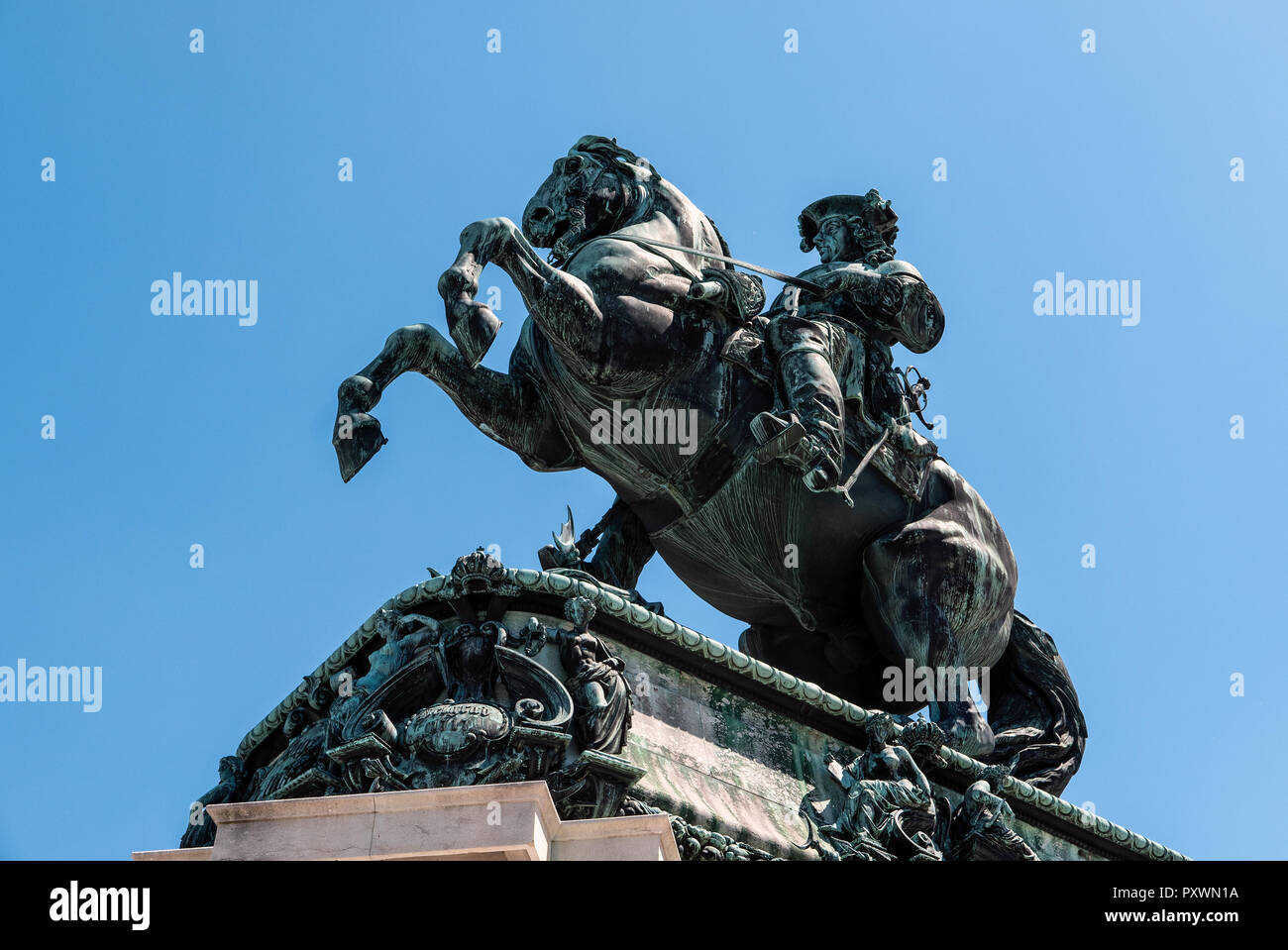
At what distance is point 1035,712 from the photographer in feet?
60.5

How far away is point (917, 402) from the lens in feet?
59.4

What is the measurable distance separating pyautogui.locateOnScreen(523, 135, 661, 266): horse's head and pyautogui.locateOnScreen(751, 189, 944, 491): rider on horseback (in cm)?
152

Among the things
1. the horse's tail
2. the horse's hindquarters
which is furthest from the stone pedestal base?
the horse's tail

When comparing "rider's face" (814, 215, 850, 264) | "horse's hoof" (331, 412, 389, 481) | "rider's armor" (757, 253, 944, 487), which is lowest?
"horse's hoof" (331, 412, 389, 481)

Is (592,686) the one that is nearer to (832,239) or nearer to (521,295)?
(521,295)

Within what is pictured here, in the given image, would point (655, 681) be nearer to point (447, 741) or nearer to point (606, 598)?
point (606, 598)

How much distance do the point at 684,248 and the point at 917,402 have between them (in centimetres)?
233

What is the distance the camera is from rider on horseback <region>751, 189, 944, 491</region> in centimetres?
1638

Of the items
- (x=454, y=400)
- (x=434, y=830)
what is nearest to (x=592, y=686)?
(x=434, y=830)

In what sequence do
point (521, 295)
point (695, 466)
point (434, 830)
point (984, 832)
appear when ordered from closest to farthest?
point (434, 830)
point (984, 832)
point (521, 295)
point (695, 466)

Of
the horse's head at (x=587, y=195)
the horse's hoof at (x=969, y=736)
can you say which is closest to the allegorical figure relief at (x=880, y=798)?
the horse's hoof at (x=969, y=736)

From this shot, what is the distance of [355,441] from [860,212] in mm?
5460

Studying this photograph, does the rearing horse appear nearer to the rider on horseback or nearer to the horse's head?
the horse's head
